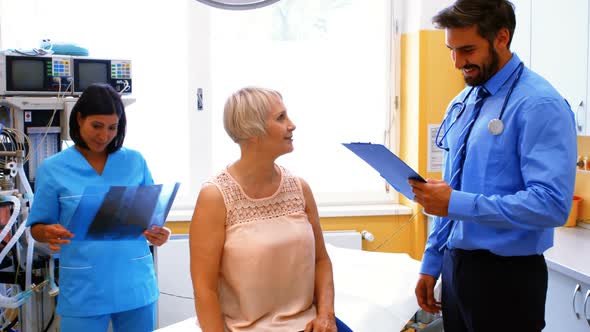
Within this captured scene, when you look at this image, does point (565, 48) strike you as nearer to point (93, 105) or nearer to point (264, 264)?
point (264, 264)

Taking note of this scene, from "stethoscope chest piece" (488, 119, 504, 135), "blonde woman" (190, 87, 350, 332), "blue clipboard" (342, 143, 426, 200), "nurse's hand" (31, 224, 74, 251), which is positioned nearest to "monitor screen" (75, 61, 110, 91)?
"nurse's hand" (31, 224, 74, 251)

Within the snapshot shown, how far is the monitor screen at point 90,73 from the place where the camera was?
274 cm

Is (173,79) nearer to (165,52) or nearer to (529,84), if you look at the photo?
(165,52)

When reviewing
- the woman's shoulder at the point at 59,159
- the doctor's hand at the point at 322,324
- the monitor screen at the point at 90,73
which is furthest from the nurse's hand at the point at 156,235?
the monitor screen at the point at 90,73

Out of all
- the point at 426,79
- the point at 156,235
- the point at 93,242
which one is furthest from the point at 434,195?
the point at 426,79

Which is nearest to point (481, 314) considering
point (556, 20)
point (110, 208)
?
point (110, 208)

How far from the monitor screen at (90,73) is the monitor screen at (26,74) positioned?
0.16m

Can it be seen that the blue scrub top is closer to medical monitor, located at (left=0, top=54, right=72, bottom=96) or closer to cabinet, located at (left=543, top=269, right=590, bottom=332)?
medical monitor, located at (left=0, top=54, right=72, bottom=96)

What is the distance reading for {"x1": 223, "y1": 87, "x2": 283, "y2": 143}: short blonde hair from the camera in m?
1.53

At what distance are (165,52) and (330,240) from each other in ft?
4.83

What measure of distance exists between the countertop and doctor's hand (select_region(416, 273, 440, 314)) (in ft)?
1.87

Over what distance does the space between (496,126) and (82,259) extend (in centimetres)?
146

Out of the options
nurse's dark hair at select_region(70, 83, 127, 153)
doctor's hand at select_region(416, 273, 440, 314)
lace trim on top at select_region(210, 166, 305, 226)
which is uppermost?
nurse's dark hair at select_region(70, 83, 127, 153)

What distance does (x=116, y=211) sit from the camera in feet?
6.42
